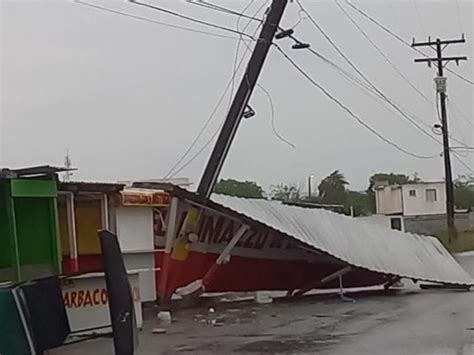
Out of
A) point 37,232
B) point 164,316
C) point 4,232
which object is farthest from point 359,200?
point 4,232

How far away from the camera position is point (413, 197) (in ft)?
260

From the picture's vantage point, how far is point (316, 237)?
20656 mm

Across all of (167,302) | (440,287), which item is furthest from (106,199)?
(440,287)

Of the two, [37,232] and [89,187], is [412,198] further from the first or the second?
[37,232]

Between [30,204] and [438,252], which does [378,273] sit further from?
[30,204]

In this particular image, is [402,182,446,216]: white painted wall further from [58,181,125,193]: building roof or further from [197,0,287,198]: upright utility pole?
[58,181,125,193]: building roof

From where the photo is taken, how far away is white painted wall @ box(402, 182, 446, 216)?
77750 mm

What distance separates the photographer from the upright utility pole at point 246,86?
21.2 meters

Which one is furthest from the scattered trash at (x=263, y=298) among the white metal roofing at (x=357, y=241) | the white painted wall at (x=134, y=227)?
the white painted wall at (x=134, y=227)

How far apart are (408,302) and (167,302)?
510cm

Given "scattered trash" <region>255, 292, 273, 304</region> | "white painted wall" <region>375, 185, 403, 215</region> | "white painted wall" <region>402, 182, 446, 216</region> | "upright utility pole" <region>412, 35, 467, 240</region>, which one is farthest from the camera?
"white painted wall" <region>402, 182, 446, 216</region>

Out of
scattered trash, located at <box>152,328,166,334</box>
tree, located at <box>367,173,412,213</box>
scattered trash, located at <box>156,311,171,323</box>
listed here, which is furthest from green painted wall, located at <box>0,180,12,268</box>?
tree, located at <box>367,173,412,213</box>

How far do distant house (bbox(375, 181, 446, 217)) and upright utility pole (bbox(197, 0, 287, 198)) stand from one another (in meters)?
57.6

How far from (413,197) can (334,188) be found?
1275 cm
